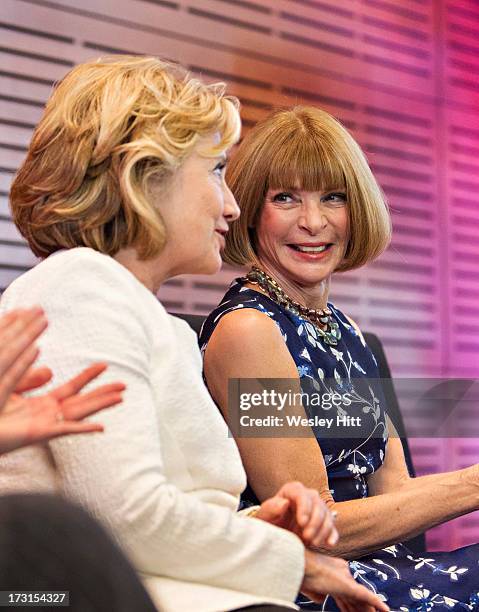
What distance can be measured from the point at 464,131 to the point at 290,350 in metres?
2.63

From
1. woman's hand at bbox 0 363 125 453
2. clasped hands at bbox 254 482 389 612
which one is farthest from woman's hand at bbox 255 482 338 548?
woman's hand at bbox 0 363 125 453

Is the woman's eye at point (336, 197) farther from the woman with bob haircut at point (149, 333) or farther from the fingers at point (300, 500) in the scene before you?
the fingers at point (300, 500)

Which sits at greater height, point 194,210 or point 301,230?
point 301,230

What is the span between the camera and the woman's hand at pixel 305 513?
1.24m

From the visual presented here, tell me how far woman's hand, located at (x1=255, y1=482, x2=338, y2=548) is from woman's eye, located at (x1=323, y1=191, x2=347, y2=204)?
870mm

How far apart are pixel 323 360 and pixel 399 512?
0.36m

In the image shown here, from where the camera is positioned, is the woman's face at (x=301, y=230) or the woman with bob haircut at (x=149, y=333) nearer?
the woman with bob haircut at (x=149, y=333)

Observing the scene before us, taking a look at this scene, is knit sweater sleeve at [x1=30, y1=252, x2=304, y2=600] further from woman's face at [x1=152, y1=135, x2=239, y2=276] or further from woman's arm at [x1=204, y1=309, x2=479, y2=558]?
woman's arm at [x1=204, y1=309, x2=479, y2=558]

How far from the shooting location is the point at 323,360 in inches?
76.8

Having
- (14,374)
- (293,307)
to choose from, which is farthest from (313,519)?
(293,307)

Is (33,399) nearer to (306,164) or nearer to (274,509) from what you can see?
(274,509)

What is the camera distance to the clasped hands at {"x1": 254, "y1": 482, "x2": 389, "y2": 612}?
1249 millimetres

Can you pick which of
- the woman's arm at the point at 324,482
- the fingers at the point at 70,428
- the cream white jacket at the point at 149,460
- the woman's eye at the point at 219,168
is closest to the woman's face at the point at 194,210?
the woman's eye at the point at 219,168

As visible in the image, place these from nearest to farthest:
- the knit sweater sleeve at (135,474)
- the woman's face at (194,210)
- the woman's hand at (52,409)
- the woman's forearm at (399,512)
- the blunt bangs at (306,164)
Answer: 1. the woman's hand at (52,409)
2. the knit sweater sleeve at (135,474)
3. the woman's face at (194,210)
4. the woman's forearm at (399,512)
5. the blunt bangs at (306,164)
